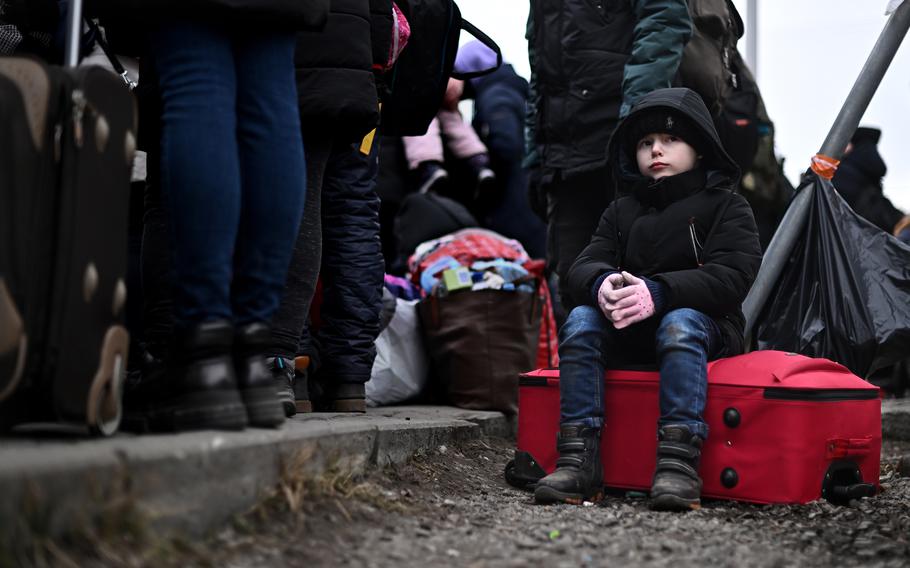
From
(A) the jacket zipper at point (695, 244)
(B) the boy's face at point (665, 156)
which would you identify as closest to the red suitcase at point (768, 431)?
(A) the jacket zipper at point (695, 244)

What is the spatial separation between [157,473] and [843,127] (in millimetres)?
2854

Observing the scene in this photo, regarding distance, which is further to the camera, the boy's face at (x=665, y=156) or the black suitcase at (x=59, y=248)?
the boy's face at (x=665, y=156)

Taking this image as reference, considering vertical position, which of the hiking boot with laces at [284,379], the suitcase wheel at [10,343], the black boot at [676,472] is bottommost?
the black boot at [676,472]

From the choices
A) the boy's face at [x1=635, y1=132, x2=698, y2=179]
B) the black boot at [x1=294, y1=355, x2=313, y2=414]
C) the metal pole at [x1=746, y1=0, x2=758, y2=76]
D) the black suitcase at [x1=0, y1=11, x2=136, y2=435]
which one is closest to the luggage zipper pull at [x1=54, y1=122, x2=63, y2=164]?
the black suitcase at [x1=0, y1=11, x2=136, y2=435]

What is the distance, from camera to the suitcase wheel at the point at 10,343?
137cm

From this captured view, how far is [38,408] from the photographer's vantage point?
1.49 m

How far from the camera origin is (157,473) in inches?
54.7

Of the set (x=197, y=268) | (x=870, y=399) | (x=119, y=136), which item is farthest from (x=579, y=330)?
(x=119, y=136)

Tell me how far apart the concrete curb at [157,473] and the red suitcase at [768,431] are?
784 mm

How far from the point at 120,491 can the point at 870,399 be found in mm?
1862

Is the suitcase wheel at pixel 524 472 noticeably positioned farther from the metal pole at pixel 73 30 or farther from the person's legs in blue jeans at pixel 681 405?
the metal pole at pixel 73 30

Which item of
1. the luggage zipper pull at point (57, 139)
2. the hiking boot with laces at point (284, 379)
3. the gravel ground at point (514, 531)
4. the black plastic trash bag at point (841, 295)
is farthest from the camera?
the black plastic trash bag at point (841, 295)

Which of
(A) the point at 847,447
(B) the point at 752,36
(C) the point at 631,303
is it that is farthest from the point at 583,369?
(B) the point at 752,36

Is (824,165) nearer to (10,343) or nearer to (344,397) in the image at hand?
(344,397)
